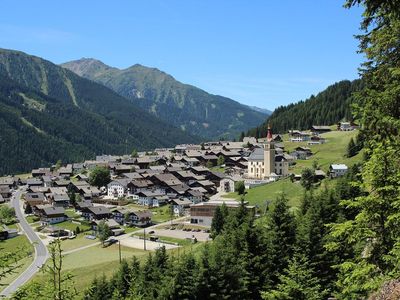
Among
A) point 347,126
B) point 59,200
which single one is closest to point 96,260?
point 59,200

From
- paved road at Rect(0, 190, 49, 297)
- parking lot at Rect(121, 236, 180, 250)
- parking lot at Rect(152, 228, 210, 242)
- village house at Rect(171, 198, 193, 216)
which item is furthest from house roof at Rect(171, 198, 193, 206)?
paved road at Rect(0, 190, 49, 297)

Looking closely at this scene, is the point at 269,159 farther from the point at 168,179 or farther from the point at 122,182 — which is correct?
the point at 122,182

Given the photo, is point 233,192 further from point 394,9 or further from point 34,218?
point 394,9

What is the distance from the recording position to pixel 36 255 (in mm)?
87500

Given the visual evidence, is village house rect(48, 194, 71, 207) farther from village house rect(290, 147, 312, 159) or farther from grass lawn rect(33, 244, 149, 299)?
village house rect(290, 147, 312, 159)

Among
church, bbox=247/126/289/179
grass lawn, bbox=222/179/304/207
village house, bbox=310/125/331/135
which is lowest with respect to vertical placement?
grass lawn, bbox=222/179/304/207

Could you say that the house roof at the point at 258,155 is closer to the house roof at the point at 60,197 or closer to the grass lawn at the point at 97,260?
the house roof at the point at 60,197

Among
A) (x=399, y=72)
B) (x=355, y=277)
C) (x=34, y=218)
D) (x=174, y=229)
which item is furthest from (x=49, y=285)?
(x=34, y=218)

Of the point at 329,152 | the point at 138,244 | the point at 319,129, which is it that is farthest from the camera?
the point at 319,129

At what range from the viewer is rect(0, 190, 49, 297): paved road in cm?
6896

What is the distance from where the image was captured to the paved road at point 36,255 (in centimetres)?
6896

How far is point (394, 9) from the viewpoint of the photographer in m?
14.5

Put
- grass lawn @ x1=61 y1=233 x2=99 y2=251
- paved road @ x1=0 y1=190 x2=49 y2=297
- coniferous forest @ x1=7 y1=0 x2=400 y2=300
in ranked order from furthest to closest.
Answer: grass lawn @ x1=61 y1=233 x2=99 y2=251 → paved road @ x1=0 y1=190 x2=49 y2=297 → coniferous forest @ x1=7 y1=0 x2=400 y2=300

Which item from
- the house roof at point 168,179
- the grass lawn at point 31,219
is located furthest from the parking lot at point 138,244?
the grass lawn at point 31,219
